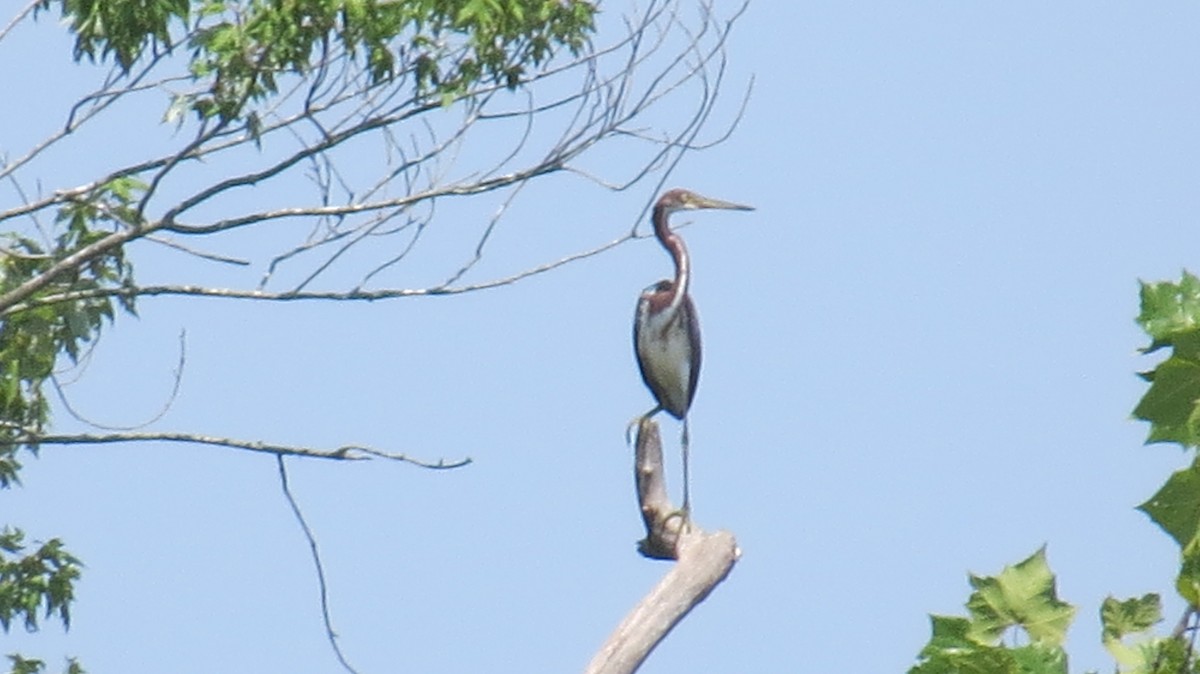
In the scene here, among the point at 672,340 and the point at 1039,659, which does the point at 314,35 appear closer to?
the point at 672,340

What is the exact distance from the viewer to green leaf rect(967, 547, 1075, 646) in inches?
87.4

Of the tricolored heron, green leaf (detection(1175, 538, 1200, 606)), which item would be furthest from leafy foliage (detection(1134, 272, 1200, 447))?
the tricolored heron

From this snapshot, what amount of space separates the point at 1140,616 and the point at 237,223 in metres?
6.85

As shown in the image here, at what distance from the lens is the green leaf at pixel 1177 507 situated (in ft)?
6.91

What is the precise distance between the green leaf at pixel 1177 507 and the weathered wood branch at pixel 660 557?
→ 288cm

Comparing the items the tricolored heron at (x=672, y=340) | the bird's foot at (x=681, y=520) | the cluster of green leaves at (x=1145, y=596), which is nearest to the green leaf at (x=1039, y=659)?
the cluster of green leaves at (x=1145, y=596)

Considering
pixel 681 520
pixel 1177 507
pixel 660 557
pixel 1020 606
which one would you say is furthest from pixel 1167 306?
pixel 660 557

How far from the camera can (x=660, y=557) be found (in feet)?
19.8

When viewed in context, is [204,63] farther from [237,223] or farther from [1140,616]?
[1140,616]

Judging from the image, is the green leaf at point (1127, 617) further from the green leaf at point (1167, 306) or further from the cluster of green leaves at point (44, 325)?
the cluster of green leaves at point (44, 325)

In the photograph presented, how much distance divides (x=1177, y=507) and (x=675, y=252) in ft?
22.2

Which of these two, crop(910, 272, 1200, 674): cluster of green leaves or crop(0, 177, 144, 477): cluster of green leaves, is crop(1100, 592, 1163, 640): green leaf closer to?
crop(910, 272, 1200, 674): cluster of green leaves

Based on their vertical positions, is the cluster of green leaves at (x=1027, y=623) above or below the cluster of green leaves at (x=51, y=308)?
below

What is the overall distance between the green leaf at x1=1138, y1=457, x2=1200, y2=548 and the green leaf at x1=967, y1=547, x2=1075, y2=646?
0.55ft
